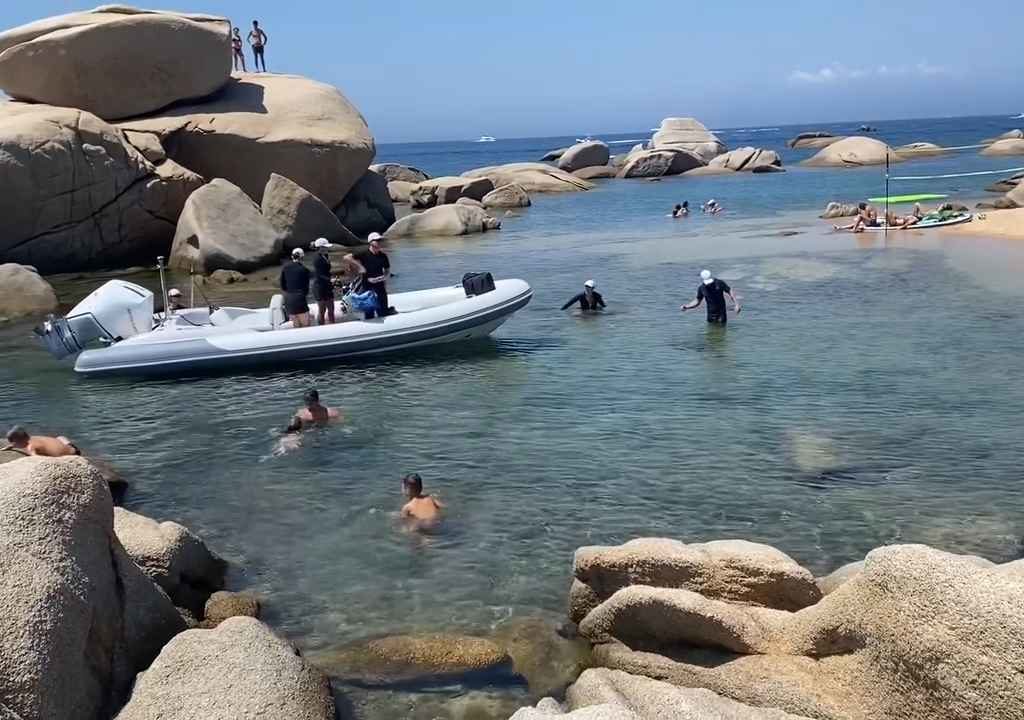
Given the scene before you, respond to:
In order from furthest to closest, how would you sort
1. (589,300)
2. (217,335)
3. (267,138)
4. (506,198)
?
(506,198)
(267,138)
(589,300)
(217,335)

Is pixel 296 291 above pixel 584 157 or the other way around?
the other way around

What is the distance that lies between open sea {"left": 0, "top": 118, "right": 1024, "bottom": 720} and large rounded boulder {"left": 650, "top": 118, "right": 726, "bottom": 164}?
174 ft

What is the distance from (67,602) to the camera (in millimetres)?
5020

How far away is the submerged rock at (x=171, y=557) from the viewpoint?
676 centimetres

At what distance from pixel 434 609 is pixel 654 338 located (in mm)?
9248

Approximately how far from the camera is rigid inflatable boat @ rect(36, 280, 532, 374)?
1430 cm

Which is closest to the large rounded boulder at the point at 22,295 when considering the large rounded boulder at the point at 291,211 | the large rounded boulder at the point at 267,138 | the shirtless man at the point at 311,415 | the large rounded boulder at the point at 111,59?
the large rounded boulder at the point at 291,211

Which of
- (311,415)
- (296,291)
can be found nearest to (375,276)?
(296,291)

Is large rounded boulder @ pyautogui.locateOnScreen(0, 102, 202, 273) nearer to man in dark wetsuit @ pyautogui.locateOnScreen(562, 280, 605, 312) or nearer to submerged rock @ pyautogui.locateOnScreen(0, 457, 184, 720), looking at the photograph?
man in dark wetsuit @ pyautogui.locateOnScreen(562, 280, 605, 312)

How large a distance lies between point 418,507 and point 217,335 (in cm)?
699

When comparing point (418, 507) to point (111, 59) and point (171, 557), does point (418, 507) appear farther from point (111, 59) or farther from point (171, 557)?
point (111, 59)

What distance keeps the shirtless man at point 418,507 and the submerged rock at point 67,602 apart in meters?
2.95

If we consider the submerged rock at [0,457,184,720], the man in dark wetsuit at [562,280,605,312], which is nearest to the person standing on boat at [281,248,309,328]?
the man in dark wetsuit at [562,280,605,312]

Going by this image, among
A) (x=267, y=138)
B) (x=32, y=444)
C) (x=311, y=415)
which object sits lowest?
(x=311, y=415)
